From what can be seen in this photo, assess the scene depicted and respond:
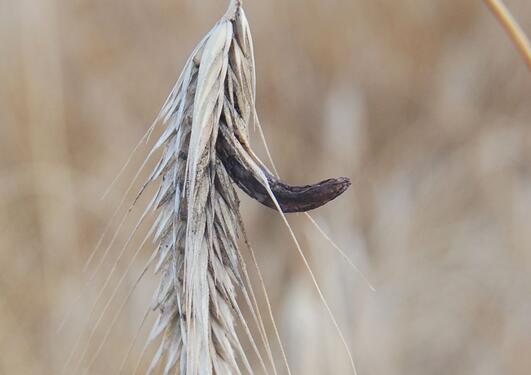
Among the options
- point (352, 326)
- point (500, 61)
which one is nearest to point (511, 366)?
point (352, 326)

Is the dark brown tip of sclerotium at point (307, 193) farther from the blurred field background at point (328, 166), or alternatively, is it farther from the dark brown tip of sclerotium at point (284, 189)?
the blurred field background at point (328, 166)

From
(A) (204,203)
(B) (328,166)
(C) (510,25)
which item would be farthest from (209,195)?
(B) (328,166)

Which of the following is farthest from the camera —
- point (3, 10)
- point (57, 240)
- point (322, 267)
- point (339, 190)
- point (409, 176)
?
point (3, 10)

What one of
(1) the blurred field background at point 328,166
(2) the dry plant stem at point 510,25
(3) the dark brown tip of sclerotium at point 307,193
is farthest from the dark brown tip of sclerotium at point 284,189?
(1) the blurred field background at point 328,166

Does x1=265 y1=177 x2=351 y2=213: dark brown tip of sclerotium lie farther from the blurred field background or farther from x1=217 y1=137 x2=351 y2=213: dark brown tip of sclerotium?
the blurred field background

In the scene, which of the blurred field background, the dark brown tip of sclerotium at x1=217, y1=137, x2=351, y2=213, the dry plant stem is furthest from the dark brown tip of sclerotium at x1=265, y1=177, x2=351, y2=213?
the blurred field background

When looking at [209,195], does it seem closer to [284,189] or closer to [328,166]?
[284,189]

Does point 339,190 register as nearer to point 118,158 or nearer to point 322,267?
point 322,267
